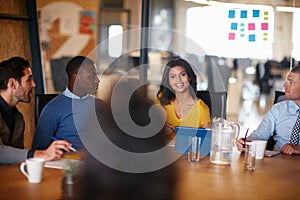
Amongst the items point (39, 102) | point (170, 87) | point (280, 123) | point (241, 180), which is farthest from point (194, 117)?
point (241, 180)

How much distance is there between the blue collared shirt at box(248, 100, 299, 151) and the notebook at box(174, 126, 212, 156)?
0.75 m

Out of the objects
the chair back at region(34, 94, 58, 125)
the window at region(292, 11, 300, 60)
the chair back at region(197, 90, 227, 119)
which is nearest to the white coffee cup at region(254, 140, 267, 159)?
the chair back at region(197, 90, 227, 119)

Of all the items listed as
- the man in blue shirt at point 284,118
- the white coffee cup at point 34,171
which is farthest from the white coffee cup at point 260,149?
the white coffee cup at point 34,171

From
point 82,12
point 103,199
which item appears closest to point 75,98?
point 103,199

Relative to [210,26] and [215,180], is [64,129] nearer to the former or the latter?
[215,180]

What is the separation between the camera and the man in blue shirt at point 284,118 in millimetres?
3367

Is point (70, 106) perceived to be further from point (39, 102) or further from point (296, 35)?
point (296, 35)

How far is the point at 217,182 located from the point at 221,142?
1.68ft

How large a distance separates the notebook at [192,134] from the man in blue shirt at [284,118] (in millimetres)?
694

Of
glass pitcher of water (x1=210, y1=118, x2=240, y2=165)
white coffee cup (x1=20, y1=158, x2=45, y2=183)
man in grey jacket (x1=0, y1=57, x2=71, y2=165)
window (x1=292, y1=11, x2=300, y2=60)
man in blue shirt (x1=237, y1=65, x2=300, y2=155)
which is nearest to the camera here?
white coffee cup (x1=20, y1=158, x2=45, y2=183)

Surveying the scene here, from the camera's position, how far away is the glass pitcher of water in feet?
8.44

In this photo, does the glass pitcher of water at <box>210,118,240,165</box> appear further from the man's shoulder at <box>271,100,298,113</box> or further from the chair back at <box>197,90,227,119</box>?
the chair back at <box>197,90,227,119</box>

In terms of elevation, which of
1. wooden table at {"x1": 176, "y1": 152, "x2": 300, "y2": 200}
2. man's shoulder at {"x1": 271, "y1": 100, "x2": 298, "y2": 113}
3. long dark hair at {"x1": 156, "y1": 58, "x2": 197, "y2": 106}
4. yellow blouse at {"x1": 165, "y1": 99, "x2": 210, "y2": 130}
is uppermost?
long dark hair at {"x1": 156, "y1": 58, "x2": 197, "y2": 106}

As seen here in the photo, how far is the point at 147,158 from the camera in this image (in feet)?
3.63
